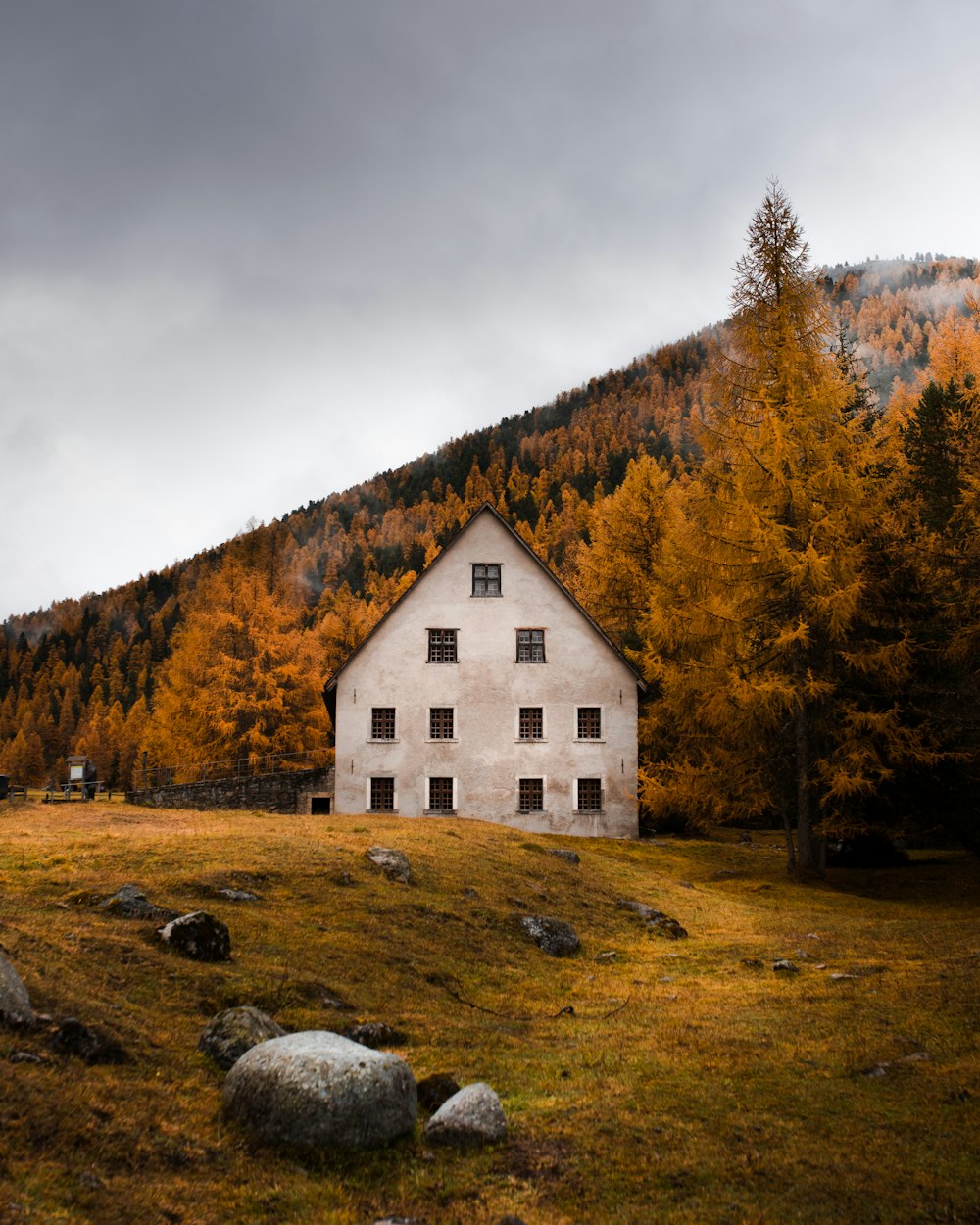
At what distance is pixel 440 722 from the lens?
35.9m

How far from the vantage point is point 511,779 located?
116ft

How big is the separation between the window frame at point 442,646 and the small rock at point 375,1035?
26425 millimetres

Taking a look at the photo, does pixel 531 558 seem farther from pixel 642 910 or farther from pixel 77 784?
pixel 77 784

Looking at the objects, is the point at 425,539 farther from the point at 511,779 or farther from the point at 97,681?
the point at 511,779

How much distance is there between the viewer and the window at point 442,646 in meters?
36.4

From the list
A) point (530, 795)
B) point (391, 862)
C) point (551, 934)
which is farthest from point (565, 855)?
point (530, 795)

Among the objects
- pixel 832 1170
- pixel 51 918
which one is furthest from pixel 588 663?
pixel 832 1170

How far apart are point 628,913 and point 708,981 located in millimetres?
5524

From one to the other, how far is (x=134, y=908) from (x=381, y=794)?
78.2 ft

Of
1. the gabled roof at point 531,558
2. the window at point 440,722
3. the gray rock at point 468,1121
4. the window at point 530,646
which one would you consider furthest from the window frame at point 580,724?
the gray rock at point 468,1121

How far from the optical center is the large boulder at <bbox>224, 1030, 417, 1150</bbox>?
6.92 meters

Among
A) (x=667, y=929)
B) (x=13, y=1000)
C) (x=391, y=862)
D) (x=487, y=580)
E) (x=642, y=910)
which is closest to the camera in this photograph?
(x=13, y=1000)

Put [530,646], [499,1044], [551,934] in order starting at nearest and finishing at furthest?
[499,1044], [551,934], [530,646]

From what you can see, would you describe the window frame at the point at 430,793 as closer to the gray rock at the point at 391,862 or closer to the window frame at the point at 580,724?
the window frame at the point at 580,724
